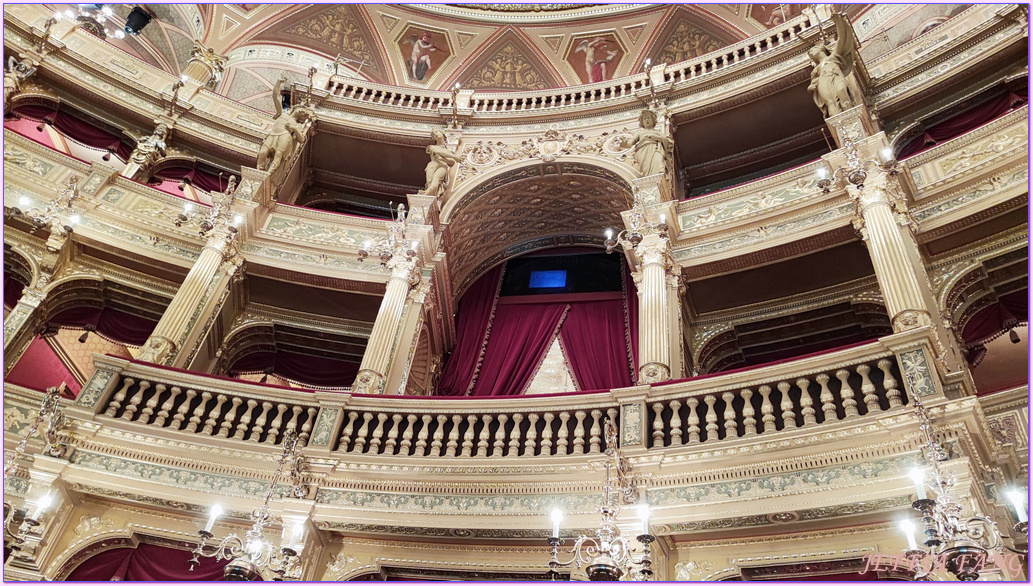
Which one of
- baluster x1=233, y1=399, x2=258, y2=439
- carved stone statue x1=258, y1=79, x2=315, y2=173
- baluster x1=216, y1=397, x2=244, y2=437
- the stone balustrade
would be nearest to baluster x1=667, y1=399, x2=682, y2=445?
the stone balustrade

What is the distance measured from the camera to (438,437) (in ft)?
22.1

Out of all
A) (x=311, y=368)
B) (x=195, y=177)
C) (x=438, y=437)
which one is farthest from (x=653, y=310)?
(x=195, y=177)

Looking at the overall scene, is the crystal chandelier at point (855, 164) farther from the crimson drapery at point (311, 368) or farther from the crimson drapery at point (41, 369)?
the crimson drapery at point (41, 369)

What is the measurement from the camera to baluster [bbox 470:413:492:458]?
6.51 metres

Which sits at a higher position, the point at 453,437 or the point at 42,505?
the point at 453,437

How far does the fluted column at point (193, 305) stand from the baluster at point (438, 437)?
383 cm

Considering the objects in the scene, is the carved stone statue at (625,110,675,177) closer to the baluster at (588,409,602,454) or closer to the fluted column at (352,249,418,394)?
the fluted column at (352,249,418,394)

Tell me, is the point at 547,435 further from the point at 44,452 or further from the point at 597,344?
the point at 597,344

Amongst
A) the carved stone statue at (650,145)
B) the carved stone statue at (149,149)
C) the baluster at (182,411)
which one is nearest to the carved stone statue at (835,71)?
the carved stone statue at (650,145)

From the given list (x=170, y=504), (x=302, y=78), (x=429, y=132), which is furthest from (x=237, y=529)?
(x=302, y=78)

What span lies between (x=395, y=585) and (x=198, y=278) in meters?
5.96

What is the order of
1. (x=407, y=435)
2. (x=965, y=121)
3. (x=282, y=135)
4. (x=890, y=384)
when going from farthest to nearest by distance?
(x=282, y=135), (x=965, y=121), (x=407, y=435), (x=890, y=384)

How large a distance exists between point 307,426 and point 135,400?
1.68 metres

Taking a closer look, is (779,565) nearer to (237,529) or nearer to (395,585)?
(395,585)
